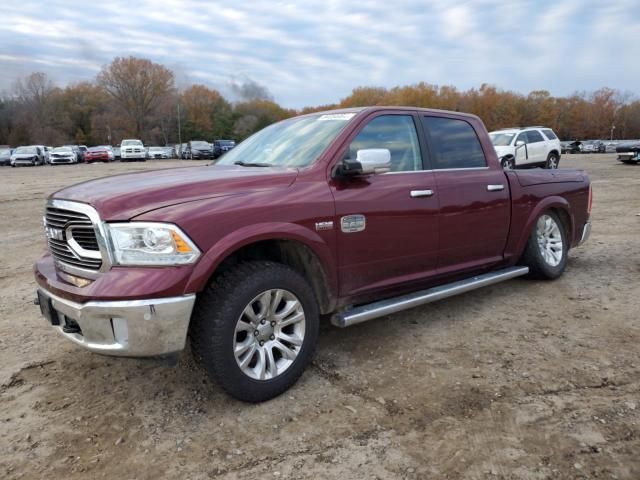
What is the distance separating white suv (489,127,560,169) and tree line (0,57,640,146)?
6796 cm

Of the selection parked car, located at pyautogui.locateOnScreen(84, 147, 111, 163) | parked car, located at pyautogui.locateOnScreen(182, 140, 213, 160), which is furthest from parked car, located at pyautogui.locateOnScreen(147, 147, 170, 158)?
parked car, located at pyautogui.locateOnScreen(182, 140, 213, 160)

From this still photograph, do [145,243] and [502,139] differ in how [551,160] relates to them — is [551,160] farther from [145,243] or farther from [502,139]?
[145,243]

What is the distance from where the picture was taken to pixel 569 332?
157 inches

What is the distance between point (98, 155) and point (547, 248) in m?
43.9

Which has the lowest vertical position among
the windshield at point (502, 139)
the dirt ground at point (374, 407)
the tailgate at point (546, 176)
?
the dirt ground at point (374, 407)

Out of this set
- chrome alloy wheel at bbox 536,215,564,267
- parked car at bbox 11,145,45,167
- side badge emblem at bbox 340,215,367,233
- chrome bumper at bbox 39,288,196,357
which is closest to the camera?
chrome bumper at bbox 39,288,196,357

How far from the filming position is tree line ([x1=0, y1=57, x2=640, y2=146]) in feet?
292

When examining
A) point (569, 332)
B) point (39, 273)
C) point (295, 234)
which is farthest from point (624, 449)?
point (39, 273)

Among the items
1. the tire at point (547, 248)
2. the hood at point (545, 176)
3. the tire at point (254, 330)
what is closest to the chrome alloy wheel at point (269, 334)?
the tire at point (254, 330)

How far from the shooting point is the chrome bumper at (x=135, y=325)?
257cm

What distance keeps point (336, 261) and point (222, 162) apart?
61.9 inches

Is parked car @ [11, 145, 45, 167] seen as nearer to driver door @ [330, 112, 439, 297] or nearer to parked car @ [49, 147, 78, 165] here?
parked car @ [49, 147, 78, 165]

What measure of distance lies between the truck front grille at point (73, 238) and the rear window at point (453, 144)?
8.70 ft

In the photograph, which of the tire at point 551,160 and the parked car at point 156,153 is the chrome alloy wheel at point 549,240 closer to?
the tire at point 551,160
